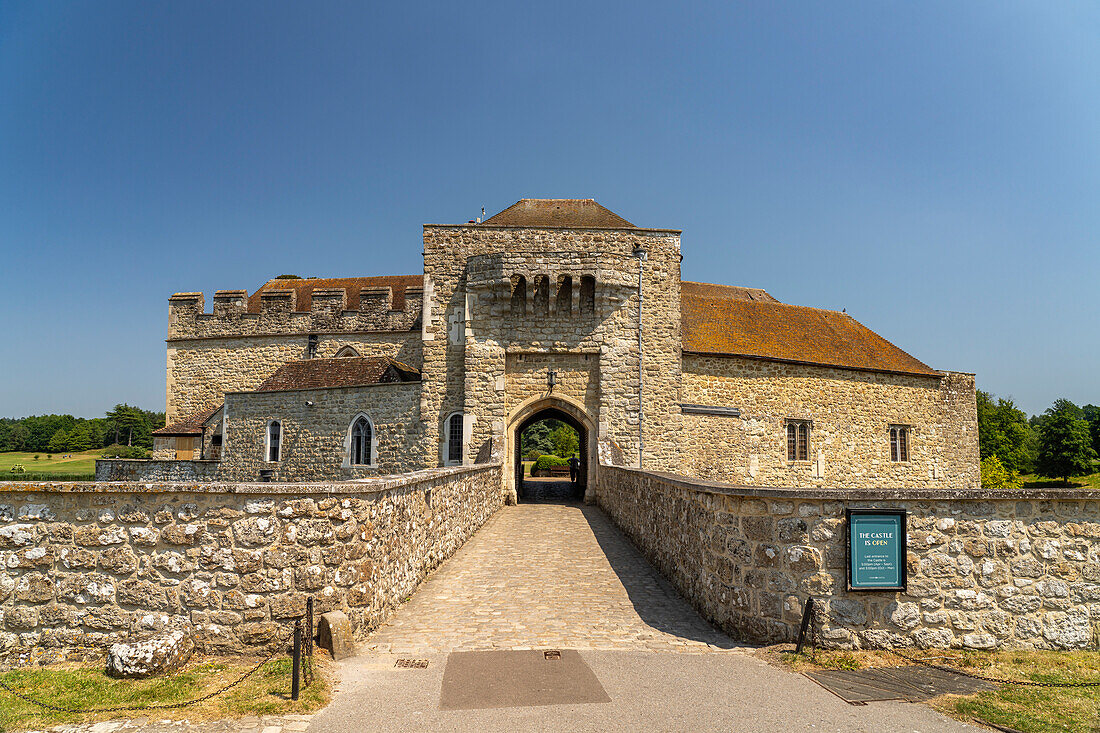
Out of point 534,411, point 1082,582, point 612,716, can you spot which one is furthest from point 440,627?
point 534,411

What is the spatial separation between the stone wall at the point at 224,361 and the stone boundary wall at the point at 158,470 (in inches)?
129

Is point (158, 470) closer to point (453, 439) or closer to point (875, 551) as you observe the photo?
point (453, 439)

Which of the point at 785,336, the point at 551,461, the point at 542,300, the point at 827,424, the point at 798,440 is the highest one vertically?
the point at 542,300

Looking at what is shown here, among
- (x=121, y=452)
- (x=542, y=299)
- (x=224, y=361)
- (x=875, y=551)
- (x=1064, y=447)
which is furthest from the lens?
(x=121, y=452)

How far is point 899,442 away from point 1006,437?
36.1 metres

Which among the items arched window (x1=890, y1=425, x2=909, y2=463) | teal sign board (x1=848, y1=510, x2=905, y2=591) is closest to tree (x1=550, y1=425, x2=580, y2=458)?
arched window (x1=890, y1=425, x2=909, y2=463)

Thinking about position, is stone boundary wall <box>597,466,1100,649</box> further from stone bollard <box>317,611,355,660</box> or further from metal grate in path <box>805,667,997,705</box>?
stone bollard <box>317,611,355,660</box>

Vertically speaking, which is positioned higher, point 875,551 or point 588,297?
point 588,297

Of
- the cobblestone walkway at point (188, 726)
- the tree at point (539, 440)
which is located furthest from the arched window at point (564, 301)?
the tree at point (539, 440)

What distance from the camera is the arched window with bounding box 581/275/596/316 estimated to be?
1873cm

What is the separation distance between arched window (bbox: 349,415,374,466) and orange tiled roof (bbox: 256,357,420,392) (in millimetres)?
1563

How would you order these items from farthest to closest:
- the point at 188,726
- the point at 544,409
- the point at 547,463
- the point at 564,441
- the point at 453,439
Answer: the point at 564,441 → the point at 547,463 → the point at 544,409 → the point at 453,439 → the point at 188,726

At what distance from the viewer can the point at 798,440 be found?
21797 millimetres

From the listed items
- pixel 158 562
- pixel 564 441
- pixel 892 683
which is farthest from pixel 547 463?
pixel 892 683
